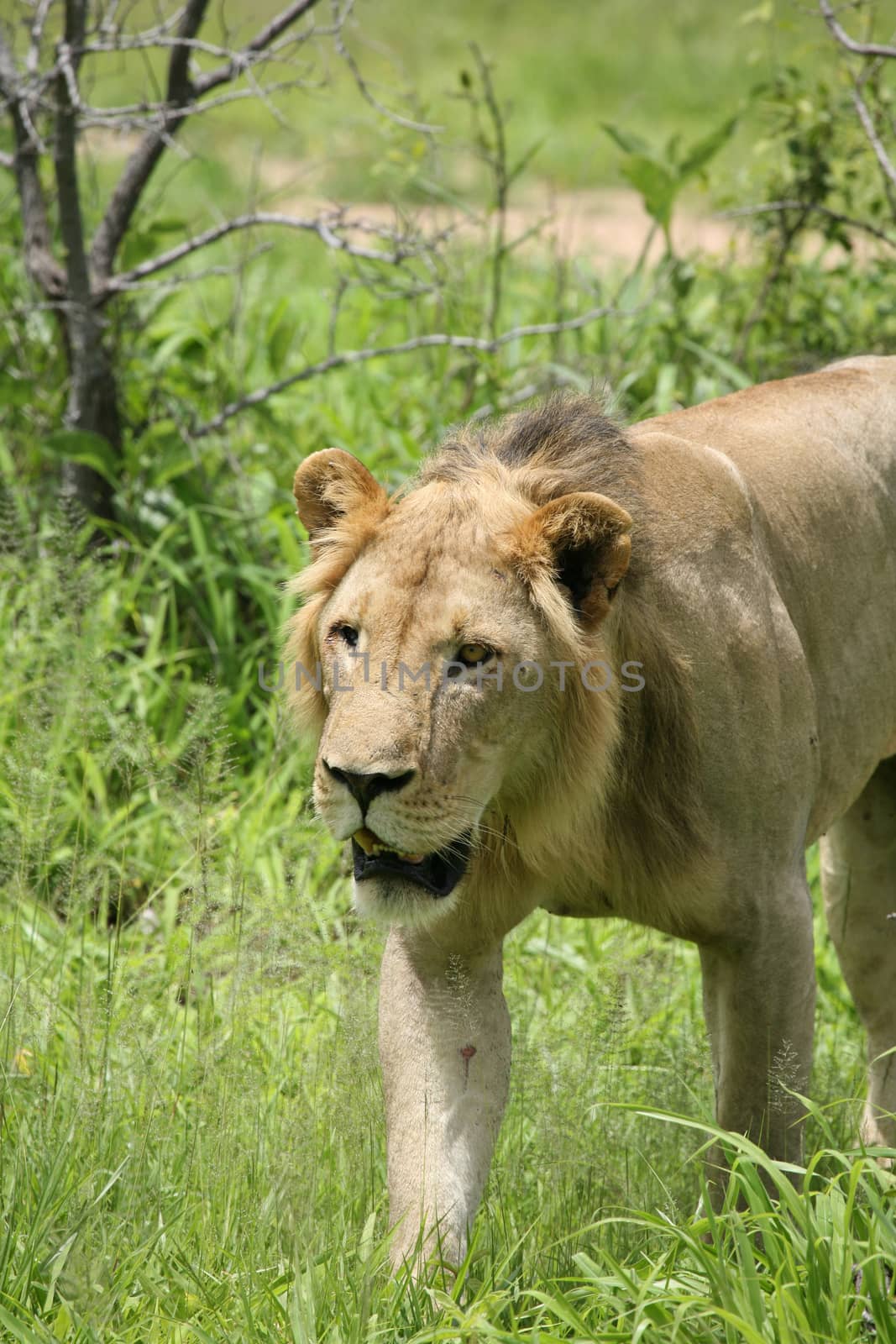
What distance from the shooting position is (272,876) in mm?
4633

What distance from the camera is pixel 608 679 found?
111 inches

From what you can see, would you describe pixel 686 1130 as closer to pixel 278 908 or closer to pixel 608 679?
pixel 278 908

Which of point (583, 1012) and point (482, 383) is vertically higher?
point (482, 383)

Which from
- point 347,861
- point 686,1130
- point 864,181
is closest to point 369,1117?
point 686,1130

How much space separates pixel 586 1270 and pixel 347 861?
1.82 meters

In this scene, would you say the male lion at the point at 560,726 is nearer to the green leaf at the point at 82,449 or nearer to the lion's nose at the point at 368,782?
the lion's nose at the point at 368,782

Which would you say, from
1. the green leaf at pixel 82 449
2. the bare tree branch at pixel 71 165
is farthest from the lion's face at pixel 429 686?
the bare tree branch at pixel 71 165

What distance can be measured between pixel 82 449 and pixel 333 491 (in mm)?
2718

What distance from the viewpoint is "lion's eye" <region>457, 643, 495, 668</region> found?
261cm

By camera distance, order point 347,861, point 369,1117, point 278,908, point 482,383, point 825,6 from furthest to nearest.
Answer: point 482,383, point 825,6, point 347,861, point 278,908, point 369,1117

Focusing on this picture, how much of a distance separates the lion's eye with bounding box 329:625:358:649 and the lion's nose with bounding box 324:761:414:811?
0.25 m

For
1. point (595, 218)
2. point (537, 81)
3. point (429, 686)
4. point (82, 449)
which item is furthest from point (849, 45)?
→ point (537, 81)

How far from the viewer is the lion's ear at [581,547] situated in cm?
269

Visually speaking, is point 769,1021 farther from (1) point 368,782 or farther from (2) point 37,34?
(2) point 37,34
